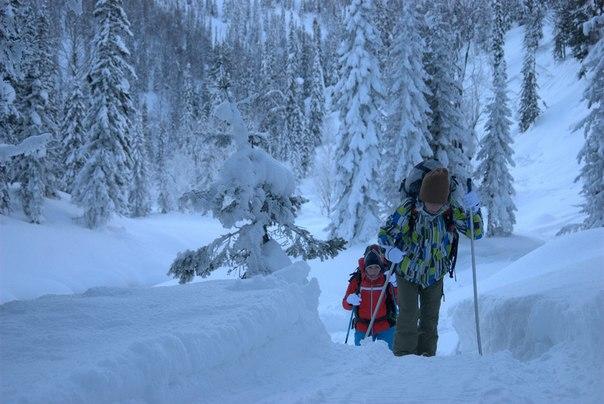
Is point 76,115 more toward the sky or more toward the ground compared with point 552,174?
more toward the sky

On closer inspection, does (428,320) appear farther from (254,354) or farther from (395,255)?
(254,354)

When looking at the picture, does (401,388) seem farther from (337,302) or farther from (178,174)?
(178,174)

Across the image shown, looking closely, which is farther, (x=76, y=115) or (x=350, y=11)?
(x=76, y=115)

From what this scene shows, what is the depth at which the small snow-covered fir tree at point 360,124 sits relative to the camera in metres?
21.6

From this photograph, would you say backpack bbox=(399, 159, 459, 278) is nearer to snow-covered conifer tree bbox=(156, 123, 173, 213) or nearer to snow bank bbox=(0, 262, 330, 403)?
snow bank bbox=(0, 262, 330, 403)

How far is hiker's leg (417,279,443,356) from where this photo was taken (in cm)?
449

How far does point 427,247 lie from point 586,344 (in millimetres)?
1564

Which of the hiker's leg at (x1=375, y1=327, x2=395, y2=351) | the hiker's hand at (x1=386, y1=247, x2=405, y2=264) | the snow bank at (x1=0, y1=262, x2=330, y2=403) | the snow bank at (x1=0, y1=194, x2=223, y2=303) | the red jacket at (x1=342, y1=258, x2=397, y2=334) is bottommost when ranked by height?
the snow bank at (x1=0, y1=194, x2=223, y2=303)

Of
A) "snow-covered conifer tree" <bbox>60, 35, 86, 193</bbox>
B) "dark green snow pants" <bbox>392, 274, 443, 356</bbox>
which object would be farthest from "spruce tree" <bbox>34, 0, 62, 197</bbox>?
"dark green snow pants" <bbox>392, 274, 443, 356</bbox>

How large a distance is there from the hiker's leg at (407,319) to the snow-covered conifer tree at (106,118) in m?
25.7

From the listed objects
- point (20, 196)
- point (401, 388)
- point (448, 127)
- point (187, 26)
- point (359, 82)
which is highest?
point (187, 26)

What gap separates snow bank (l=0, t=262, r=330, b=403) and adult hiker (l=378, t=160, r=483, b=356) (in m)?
0.92

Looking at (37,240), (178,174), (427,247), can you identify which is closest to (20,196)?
(37,240)

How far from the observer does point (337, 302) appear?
16438 mm
